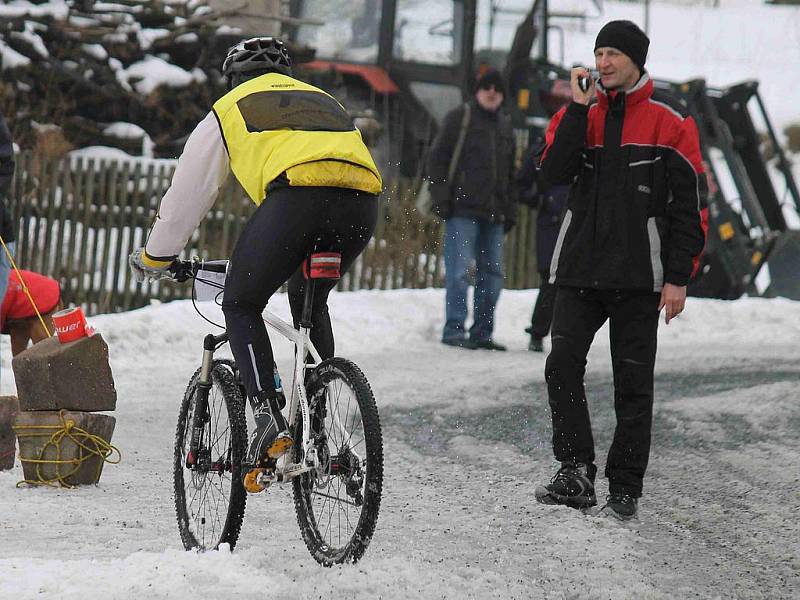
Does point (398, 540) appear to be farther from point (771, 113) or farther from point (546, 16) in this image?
point (771, 113)

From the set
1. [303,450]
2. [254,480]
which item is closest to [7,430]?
[254,480]

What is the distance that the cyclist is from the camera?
4.66m

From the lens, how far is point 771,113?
42719 millimetres

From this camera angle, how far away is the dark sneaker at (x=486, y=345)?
11.2m

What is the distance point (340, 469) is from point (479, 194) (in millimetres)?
6558

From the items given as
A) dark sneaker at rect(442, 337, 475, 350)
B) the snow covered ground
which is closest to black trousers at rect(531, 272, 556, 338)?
the snow covered ground

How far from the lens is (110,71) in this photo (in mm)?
16531

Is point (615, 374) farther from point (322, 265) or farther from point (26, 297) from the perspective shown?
point (26, 297)

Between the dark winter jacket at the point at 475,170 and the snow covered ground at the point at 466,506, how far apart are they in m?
1.17

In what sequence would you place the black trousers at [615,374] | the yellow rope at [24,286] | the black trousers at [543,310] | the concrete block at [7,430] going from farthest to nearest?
1. the black trousers at [543,310]
2. the yellow rope at [24,286]
3. the concrete block at [7,430]
4. the black trousers at [615,374]

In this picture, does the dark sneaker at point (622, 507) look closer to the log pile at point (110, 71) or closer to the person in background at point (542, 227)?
the person in background at point (542, 227)

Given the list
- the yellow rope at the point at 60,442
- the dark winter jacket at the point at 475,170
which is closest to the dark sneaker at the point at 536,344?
the dark winter jacket at the point at 475,170

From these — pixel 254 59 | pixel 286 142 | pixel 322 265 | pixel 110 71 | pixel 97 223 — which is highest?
pixel 254 59

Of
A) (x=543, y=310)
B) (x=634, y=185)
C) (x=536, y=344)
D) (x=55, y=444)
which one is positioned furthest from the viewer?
(x=536, y=344)
